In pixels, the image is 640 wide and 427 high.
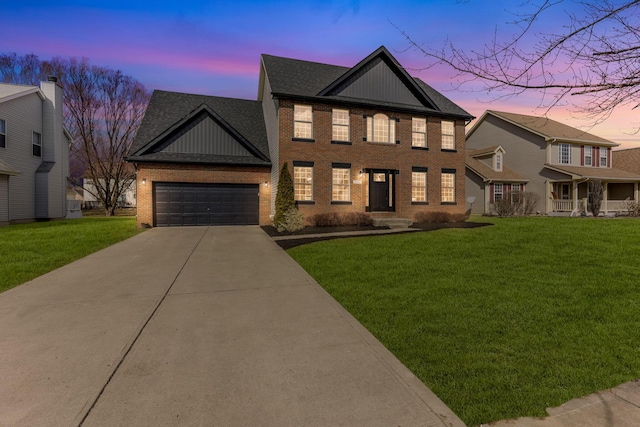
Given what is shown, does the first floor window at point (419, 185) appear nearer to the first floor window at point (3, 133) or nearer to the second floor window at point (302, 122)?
the second floor window at point (302, 122)

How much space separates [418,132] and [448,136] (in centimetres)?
224

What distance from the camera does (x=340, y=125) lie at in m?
17.0

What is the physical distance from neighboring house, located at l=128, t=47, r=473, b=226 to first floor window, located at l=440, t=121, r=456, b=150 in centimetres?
6

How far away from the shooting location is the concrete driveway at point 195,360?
2.44 meters

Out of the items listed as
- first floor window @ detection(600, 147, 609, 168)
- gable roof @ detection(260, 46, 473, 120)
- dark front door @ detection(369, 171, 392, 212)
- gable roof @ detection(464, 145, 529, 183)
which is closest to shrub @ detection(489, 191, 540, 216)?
gable roof @ detection(464, 145, 529, 183)

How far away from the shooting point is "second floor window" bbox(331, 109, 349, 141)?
1700 centimetres

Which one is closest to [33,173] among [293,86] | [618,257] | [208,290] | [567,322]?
[293,86]

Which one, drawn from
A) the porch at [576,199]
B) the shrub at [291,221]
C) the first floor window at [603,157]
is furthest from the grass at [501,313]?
the first floor window at [603,157]

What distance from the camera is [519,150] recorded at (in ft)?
91.7

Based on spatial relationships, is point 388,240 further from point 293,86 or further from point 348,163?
point 293,86

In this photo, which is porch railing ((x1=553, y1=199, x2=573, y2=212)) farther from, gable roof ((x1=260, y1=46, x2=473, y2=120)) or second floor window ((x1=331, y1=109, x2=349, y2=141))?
second floor window ((x1=331, y1=109, x2=349, y2=141))

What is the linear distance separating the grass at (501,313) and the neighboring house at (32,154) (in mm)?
19982

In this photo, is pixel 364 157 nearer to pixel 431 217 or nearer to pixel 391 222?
pixel 391 222

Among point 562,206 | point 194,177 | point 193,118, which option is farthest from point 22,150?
point 562,206
